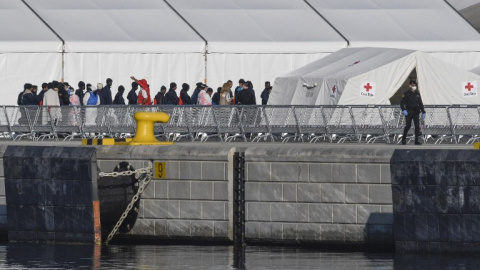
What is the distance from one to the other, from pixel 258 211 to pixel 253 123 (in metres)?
10.4

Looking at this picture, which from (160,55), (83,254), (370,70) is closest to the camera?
(83,254)

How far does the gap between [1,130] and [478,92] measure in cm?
1225

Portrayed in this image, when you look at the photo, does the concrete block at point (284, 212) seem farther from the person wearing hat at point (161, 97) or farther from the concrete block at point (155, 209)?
the person wearing hat at point (161, 97)

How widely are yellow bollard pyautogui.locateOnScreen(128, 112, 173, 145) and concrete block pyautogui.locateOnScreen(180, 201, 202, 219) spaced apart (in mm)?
1316

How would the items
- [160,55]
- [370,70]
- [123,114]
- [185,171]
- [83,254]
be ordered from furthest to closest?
[160,55] < [370,70] < [123,114] < [185,171] < [83,254]

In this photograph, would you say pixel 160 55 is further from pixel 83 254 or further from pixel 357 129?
pixel 83 254

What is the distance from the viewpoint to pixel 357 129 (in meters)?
28.7

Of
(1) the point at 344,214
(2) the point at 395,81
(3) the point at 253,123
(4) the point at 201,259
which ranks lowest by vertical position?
(4) the point at 201,259

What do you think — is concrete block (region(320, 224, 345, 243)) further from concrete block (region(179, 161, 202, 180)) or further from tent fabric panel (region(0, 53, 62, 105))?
tent fabric panel (region(0, 53, 62, 105))
